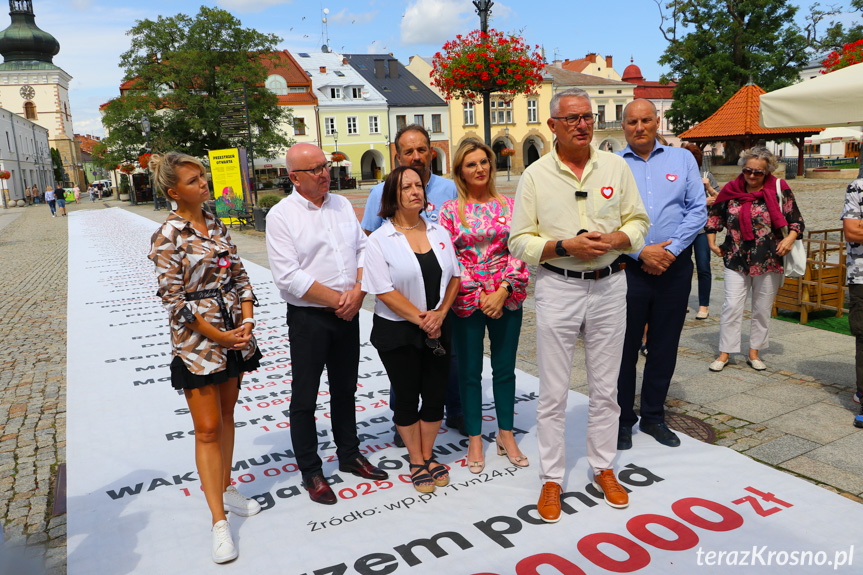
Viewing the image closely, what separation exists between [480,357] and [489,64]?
264 inches

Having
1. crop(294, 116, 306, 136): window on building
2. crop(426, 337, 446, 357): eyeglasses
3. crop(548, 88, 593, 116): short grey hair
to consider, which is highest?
crop(294, 116, 306, 136): window on building

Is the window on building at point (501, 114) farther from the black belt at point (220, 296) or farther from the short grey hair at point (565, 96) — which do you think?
the black belt at point (220, 296)

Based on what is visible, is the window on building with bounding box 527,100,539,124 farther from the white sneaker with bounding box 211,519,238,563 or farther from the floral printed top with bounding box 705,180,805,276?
the white sneaker with bounding box 211,519,238,563

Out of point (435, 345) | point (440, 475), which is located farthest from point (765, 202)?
point (440, 475)

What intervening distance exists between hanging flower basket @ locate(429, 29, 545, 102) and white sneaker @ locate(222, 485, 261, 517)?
24.6 feet

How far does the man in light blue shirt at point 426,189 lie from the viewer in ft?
12.7

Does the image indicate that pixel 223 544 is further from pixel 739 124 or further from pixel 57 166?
pixel 57 166

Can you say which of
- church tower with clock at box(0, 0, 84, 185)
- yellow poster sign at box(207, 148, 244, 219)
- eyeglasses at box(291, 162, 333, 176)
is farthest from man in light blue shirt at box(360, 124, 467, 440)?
church tower with clock at box(0, 0, 84, 185)

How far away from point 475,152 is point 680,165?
1.27 metres

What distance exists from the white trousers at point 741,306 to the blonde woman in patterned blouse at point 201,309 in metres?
4.04

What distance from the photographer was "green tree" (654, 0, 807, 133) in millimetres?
36188

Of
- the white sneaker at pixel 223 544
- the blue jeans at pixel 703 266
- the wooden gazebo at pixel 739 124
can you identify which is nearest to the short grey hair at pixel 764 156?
the blue jeans at pixel 703 266

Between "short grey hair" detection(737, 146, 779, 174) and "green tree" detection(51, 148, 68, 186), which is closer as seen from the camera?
"short grey hair" detection(737, 146, 779, 174)

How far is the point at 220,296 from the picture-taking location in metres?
3.15
